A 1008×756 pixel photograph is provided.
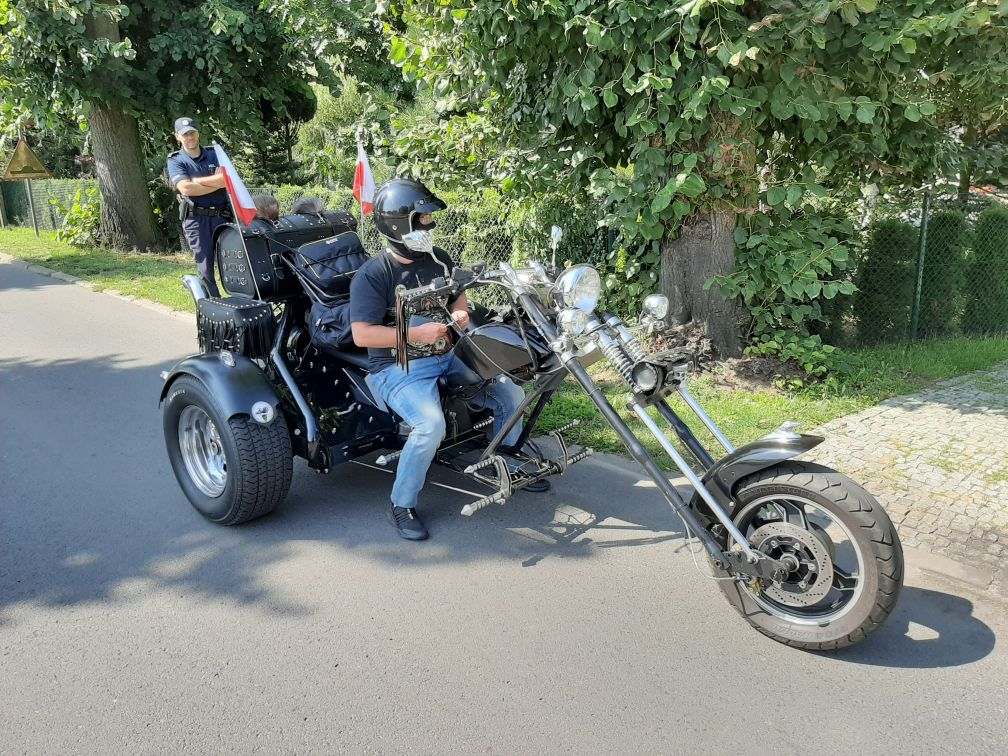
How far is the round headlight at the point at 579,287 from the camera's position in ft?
10.7

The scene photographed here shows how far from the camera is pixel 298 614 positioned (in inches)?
134

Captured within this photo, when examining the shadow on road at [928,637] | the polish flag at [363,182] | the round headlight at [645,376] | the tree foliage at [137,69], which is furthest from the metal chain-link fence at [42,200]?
the shadow on road at [928,637]

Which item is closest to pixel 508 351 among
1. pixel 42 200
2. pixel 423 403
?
pixel 423 403

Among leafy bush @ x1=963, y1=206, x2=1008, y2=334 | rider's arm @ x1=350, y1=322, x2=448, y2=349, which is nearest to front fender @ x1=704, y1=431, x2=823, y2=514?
rider's arm @ x1=350, y1=322, x2=448, y2=349

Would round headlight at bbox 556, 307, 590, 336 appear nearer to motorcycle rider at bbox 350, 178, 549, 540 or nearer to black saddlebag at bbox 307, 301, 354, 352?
motorcycle rider at bbox 350, 178, 549, 540

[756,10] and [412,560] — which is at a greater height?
[756,10]

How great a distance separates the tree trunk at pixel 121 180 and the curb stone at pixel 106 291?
1691 millimetres

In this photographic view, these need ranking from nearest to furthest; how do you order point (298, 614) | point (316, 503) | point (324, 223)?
point (298, 614), point (316, 503), point (324, 223)

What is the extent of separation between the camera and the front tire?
3.94 metres

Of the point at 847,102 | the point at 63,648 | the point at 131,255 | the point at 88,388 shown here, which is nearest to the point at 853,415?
the point at 847,102

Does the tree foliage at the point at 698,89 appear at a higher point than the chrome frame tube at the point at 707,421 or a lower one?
higher

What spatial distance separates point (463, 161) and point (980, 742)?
19.6 feet

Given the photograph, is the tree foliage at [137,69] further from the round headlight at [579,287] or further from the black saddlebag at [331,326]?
the round headlight at [579,287]

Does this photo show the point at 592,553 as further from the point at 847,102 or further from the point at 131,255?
the point at 131,255
